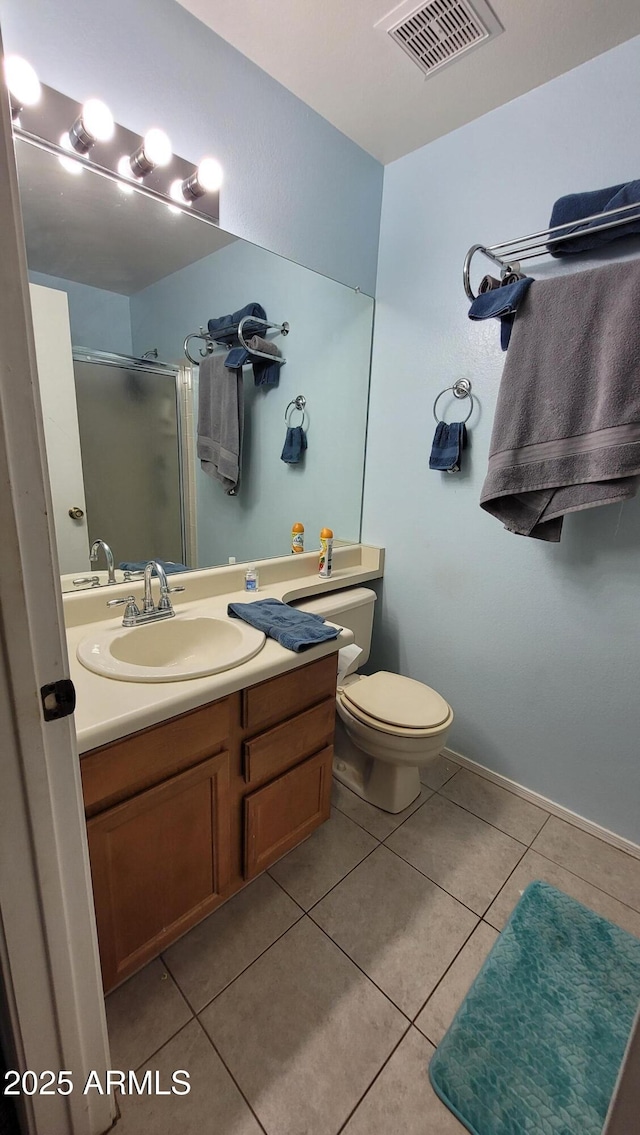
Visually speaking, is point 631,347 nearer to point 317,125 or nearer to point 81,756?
point 317,125

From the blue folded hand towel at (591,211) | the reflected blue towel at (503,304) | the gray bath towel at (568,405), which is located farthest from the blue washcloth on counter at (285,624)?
the blue folded hand towel at (591,211)

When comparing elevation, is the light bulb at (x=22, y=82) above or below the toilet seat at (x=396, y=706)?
above

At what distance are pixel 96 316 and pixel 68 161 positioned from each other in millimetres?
349

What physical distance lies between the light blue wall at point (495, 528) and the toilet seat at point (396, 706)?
332 mm

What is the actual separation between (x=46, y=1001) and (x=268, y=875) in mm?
802

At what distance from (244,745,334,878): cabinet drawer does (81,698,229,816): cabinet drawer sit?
0.86 ft

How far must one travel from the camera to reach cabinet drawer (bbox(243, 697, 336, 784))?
1135 millimetres

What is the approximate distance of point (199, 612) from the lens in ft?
4.54

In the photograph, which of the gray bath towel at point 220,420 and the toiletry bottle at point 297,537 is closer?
the gray bath towel at point 220,420

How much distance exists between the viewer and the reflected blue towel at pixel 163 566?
1386 mm

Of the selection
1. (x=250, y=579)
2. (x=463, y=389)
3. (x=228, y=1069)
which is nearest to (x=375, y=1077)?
(x=228, y=1069)

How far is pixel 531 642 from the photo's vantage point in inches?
64.0

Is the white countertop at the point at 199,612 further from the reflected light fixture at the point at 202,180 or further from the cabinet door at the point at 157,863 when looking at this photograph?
the reflected light fixture at the point at 202,180

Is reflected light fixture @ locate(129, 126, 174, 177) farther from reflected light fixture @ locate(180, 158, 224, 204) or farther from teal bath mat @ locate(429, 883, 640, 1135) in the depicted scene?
teal bath mat @ locate(429, 883, 640, 1135)
